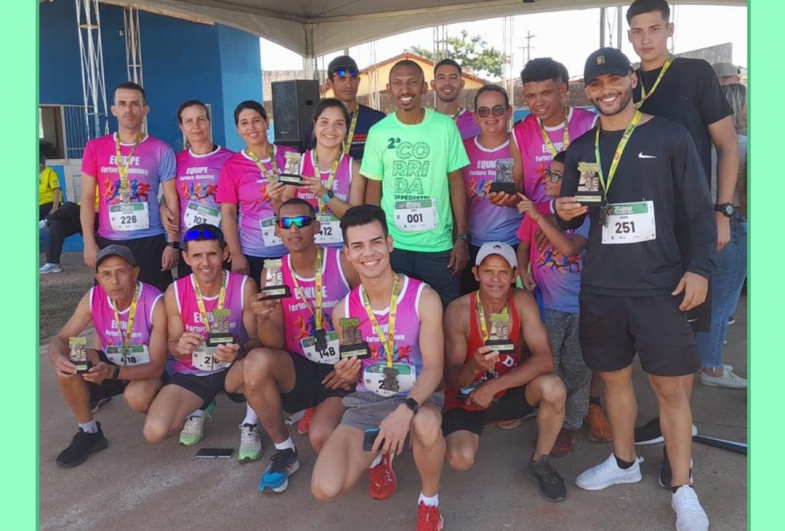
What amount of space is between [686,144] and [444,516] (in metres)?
1.92

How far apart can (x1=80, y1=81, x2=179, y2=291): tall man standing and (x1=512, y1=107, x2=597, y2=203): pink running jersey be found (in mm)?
2280

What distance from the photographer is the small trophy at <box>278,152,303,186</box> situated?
3.55 meters

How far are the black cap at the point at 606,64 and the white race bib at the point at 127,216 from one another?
9.55ft

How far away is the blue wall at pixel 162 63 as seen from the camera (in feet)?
46.2

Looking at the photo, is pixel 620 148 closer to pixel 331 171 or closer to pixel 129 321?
pixel 331 171

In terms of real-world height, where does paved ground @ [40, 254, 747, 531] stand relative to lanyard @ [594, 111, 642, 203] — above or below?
below

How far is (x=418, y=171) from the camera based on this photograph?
3.71 metres

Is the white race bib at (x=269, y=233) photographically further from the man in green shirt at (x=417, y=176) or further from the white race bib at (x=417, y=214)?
the white race bib at (x=417, y=214)

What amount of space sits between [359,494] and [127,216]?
2.35 metres

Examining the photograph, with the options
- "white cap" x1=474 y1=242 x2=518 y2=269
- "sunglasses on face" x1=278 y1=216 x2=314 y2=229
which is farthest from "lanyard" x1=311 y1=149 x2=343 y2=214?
"white cap" x1=474 y1=242 x2=518 y2=269

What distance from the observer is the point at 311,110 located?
20.9ft

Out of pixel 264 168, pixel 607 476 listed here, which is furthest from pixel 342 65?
pixel 607 476

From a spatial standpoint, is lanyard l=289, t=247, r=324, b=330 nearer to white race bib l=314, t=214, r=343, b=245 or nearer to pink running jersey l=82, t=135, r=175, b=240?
white race bib l=314, t=214, r=343, b=245

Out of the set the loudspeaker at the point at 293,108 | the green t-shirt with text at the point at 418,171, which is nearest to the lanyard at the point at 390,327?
the green t-shirt with text at the point at 418,171
